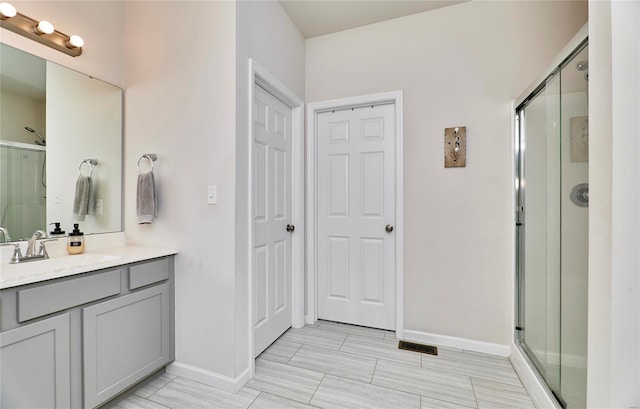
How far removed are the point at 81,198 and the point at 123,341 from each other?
3.24ft

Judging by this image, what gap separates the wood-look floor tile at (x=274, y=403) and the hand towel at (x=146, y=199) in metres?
1.32

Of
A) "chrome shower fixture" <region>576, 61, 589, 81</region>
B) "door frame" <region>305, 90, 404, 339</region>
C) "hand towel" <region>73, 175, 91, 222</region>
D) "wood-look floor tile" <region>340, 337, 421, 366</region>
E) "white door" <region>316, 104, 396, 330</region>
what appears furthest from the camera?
"white door" <region>316, 104, 396, 330</region>

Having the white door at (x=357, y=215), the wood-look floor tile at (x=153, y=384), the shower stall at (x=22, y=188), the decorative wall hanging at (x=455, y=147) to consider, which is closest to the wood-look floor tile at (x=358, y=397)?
the white door at (x=357, y=215)

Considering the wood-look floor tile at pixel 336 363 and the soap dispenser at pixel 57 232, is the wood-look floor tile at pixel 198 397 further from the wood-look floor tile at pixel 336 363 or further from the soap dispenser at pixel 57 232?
the soap dispenser at pixel 57 232

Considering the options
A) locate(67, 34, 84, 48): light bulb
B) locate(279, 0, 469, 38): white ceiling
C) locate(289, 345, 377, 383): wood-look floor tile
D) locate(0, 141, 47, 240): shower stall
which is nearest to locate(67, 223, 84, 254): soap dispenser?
locate(0, 141, 47, 240): shower stall

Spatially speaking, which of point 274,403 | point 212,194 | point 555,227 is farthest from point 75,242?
point 555,227

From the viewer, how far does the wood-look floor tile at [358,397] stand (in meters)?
1.54

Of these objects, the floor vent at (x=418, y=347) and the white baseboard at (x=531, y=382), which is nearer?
the white baseboard at (x=531, y=382)

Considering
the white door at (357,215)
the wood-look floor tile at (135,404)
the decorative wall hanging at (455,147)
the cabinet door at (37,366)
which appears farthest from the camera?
the white door at (357,215)

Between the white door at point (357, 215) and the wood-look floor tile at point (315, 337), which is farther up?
the white door at point (357, 215)

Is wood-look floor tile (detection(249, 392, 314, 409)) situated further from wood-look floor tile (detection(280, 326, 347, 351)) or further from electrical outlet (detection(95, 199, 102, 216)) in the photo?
electrical outlet (detection(95, 199, 102, 216))

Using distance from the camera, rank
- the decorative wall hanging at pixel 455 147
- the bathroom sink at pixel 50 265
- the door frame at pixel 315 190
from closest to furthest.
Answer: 1. the bathroom sink at pixel 50 265
2. the decorative wall hanging at pixel 455 147
3. the door frame at pixel 315 190

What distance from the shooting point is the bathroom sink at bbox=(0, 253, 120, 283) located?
4.23 ft

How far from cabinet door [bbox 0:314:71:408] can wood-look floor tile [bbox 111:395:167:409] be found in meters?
0.33
